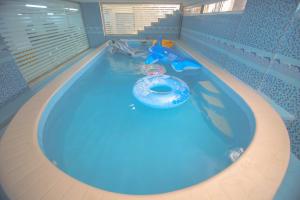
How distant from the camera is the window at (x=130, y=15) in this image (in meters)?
6.61

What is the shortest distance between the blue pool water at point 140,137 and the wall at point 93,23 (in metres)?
4.54

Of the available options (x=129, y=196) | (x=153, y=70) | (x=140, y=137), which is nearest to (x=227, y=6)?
(x=153, y=70)

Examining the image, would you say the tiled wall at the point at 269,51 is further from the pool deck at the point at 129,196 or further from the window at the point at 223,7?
the pool deck at the point at 129,196

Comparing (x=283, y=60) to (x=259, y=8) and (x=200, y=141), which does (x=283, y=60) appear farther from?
(x=200, y=141)

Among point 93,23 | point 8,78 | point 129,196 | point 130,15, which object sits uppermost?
point 130,15

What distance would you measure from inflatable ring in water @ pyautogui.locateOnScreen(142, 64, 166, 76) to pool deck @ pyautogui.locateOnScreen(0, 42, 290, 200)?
249 cm

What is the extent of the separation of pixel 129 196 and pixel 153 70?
3198 mm

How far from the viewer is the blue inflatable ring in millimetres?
2098

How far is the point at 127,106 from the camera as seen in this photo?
2311mm

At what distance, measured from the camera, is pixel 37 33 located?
3.07 m

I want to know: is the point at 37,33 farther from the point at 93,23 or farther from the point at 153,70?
the point at 93,23

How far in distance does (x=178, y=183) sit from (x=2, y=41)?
3.11 m

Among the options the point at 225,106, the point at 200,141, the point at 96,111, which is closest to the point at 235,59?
the point at 225,106

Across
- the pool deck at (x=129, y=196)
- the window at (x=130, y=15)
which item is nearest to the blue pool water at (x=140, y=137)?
the pool deck at (x=129, y=196)
